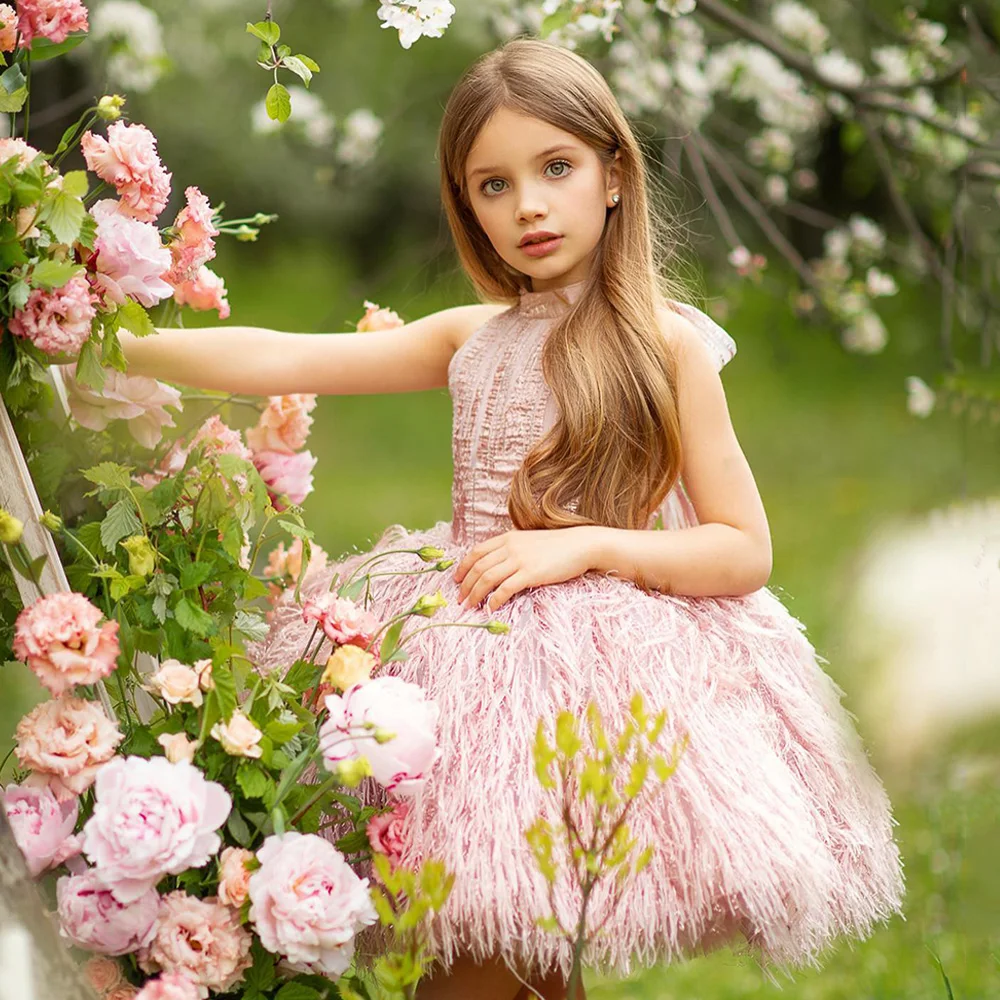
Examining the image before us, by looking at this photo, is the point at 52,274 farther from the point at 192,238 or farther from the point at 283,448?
the point at 283,448

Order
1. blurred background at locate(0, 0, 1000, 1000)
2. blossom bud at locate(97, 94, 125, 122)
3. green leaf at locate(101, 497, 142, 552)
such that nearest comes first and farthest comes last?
blossom bud at locate(97, 94, 125, 122), green leaf at locate(101, 497, 142, 552), blurred background at locate(0, 0, 1000, 1000)

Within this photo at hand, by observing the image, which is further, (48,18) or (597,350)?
(597,350)

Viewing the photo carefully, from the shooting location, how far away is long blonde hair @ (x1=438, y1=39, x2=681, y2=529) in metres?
1.66

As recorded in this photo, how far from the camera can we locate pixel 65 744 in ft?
4.33

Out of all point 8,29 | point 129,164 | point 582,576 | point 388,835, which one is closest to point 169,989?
point 388,835

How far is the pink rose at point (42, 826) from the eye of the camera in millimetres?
1331

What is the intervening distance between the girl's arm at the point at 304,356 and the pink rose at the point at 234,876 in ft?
2.23

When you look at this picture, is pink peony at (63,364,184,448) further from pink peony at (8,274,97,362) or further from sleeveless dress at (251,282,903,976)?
sleeveless dress at (251,282,903,976)

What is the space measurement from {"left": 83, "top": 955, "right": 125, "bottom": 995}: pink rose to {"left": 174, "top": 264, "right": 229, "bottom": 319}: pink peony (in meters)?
0.82

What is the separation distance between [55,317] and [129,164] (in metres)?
0.20

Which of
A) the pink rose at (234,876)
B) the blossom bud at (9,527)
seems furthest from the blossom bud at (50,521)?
the pink rose at (234,876)

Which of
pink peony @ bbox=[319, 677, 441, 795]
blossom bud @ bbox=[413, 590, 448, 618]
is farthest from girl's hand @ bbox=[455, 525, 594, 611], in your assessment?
pink peony @ bbox=[319, 677, 441, 795]

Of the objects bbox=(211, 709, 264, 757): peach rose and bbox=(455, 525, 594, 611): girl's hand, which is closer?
bbox=(211, 709, 264, 757): peach rose

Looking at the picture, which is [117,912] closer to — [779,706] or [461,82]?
[779,706]
